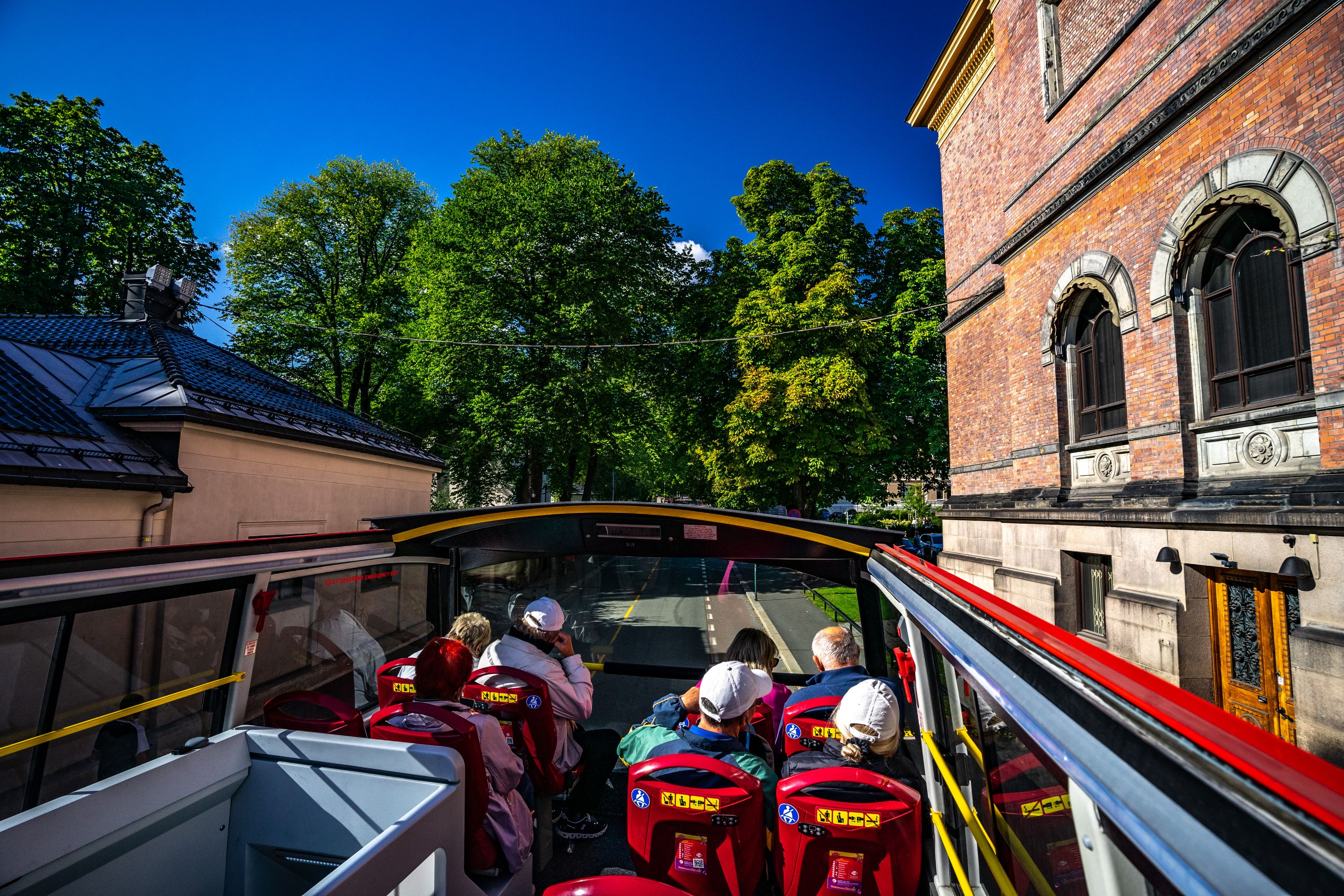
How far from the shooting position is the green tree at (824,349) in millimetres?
20656

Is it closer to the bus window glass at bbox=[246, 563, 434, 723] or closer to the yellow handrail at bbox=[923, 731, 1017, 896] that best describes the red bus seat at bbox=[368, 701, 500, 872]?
the bus window glass at bbox=[246, 563, 434, 723]

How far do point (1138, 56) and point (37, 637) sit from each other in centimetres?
1490

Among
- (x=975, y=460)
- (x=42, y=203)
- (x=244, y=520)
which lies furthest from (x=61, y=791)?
(x=42, y=203)

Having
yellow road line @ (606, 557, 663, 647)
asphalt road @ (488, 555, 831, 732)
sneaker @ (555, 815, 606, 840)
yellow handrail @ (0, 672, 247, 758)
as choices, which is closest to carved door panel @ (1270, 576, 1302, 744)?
asphalt road @ (488, 555, 831, 732)

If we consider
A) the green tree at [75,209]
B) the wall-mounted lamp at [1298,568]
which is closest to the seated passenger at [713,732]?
the wall-mounted lamp at [1298,568]

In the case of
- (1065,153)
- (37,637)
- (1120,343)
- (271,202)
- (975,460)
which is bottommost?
(37,637)

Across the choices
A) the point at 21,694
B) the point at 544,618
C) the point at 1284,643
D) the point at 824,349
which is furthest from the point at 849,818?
the point at 824,349

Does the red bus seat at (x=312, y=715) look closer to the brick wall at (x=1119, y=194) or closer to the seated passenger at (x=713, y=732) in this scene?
the seated passenger at (x=713, y=732)

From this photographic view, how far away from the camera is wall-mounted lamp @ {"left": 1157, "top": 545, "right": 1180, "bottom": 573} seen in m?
8.21

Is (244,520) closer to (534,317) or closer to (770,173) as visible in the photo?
(534,317)

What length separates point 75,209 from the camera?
55.6 feet

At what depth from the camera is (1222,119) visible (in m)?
7.99

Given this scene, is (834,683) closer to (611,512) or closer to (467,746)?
(467,746)

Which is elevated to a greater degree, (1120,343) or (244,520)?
(1120,343)
